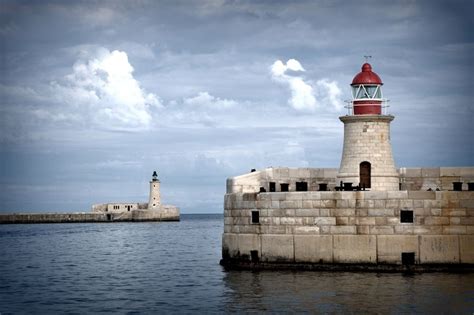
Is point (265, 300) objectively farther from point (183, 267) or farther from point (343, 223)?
point (183, 267)

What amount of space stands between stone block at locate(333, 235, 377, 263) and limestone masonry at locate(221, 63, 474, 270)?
3 cm

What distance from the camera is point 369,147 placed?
3241cm

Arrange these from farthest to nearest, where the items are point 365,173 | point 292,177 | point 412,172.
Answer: point 292,177, point 412,172, point 365,173

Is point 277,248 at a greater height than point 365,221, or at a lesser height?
lesser

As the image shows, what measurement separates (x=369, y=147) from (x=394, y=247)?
16.7 feet

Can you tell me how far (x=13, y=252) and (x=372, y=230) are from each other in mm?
33134

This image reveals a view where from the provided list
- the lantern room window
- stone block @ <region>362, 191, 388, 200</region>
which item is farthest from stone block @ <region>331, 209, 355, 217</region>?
the lantern room window

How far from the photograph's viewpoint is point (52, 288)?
31.0 meters

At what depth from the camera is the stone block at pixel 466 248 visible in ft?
92.3

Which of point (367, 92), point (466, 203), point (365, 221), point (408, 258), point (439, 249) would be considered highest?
point (367, 92)

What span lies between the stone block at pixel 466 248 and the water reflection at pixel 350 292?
0.58 meters

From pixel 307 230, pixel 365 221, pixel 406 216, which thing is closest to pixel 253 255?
pixel 307 230

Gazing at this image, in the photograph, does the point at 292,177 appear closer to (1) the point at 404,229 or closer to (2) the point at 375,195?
(2) the point at 375,195

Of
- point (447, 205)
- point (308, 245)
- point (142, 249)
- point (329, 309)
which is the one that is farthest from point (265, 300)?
point (142, 249)
